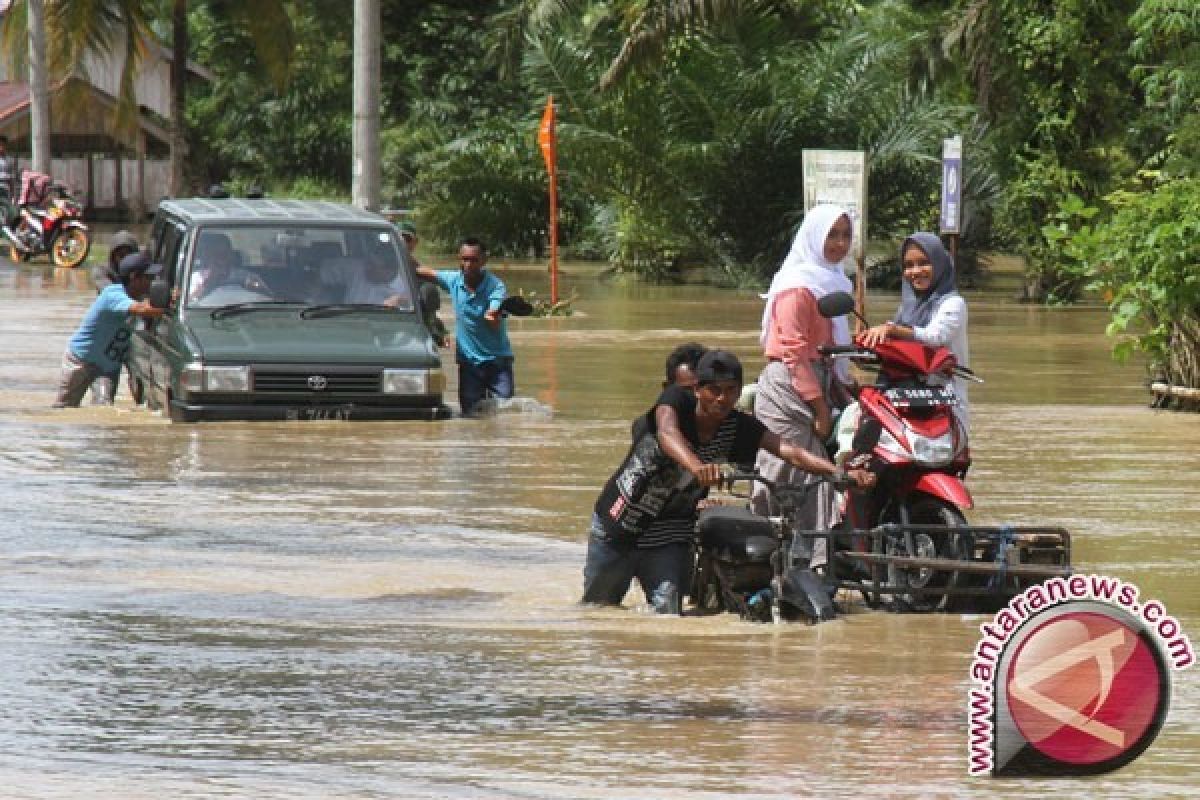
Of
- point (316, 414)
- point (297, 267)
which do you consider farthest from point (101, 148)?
point (316, 414)

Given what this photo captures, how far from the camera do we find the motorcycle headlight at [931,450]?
11.1 m

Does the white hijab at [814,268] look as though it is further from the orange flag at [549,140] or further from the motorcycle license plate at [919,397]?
the orange flag at [549,140]

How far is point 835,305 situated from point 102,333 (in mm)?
9432

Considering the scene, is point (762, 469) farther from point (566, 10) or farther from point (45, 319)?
point (566, 10)

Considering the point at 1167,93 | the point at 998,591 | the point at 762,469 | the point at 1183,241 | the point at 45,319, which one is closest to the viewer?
the point at 998,591

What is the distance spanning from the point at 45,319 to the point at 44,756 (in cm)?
2251

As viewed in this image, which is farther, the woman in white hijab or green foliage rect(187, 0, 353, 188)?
green foliage rect(187, 0, 353, 188)

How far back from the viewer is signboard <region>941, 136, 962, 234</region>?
25.0m

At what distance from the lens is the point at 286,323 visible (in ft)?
60.2

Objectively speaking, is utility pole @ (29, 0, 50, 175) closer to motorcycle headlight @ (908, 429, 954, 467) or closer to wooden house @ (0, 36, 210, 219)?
wooden house @ (0, 36, 210, 219)

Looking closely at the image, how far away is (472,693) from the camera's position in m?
9.22

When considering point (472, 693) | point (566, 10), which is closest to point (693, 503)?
point (472, 693)

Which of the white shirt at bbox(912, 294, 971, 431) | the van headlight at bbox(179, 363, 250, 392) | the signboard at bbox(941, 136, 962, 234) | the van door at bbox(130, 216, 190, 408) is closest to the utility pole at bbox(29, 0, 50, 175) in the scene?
the signboard at bbox(941, 136, 962, 234)

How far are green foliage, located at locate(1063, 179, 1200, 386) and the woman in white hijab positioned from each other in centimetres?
786
